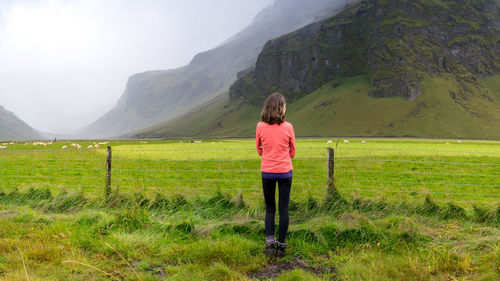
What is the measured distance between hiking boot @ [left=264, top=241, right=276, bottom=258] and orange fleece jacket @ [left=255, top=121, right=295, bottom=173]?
54.8 inches

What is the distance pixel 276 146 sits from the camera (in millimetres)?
5172

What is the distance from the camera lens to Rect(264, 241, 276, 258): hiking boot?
532cm

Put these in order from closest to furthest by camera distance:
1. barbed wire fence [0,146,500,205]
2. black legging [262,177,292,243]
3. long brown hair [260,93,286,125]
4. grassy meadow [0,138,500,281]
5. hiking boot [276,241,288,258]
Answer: grassy meadow [0,138,500,281] < long brown hair [260,93,286,125] < black legging [262,177,292,243] < hiking boot [276,241,288,258] < barbed wire fence [0,146,500,205]

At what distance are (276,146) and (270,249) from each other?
6.26 ft

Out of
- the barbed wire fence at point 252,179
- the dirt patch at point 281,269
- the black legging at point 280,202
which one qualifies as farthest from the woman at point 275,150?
the barbed wire fence at point 252,179

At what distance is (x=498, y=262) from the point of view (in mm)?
4742

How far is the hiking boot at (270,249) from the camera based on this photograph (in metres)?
5.32

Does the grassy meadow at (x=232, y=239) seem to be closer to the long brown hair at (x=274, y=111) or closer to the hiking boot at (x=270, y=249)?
the hiking boot at (x=270, y=249)

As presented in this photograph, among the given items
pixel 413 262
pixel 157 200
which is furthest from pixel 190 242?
pixel 413 262

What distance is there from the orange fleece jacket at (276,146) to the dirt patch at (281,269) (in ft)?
5.40

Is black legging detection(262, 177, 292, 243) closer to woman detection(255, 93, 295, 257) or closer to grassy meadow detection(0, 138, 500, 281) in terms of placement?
woman detection(255, 93, 295, 257)

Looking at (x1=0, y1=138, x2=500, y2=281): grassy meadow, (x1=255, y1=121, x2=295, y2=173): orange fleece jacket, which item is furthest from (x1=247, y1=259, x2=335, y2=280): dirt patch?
(x1=255, y1=121, x2=295, y2=173): orange fleece jacket

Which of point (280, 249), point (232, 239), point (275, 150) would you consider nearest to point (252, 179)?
point (232, 239)

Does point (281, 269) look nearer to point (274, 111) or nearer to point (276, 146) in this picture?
point (276, 146)
